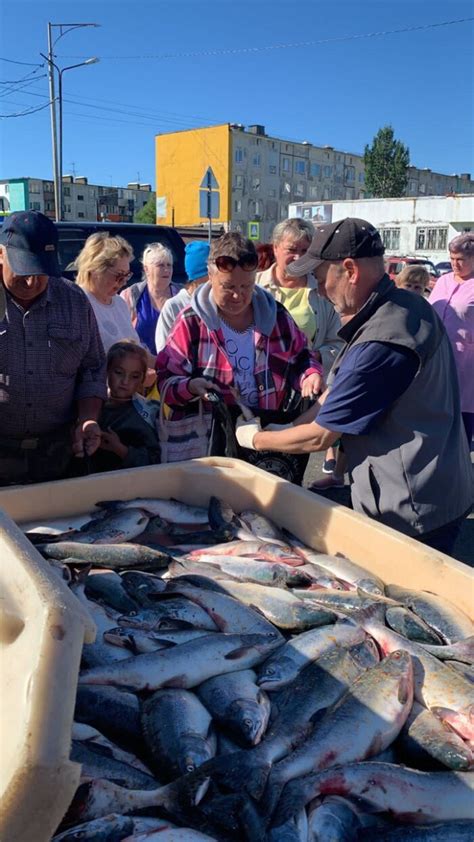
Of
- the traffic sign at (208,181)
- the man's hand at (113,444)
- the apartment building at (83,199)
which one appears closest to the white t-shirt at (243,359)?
the man's hand at (113,444)

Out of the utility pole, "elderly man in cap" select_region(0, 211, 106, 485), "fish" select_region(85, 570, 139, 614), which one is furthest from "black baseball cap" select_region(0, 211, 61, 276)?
the utility pole

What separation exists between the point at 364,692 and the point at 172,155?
258 ft

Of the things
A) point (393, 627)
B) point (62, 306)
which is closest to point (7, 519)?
point (393, 627)

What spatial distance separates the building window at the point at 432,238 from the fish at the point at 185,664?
49288mm

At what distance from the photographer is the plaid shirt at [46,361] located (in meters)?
3.33

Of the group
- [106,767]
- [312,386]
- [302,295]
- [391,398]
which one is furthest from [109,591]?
[302,295]

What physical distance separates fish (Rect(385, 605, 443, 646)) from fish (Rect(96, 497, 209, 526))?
1.11 metres

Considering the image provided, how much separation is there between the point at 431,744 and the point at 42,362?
247 cm

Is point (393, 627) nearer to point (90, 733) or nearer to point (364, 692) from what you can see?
point (364, 692)

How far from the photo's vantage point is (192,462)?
3.40 metres

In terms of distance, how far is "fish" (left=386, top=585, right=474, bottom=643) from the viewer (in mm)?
2189

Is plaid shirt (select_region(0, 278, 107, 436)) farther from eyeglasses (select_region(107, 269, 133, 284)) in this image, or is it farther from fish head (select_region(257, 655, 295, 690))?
fish head (select_region(257, 655, 295, 690))

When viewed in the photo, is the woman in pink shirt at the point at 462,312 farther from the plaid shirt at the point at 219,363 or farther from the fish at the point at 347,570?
the fish at the point at 347,570

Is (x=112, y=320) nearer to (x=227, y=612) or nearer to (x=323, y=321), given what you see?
(x=323, y=321)
